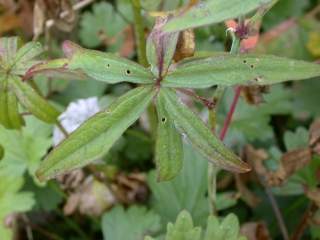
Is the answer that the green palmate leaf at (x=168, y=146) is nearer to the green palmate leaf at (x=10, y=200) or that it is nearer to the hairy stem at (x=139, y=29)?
the hairy stem at (x=139, y=29)

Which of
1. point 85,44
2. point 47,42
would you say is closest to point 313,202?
point 47,42

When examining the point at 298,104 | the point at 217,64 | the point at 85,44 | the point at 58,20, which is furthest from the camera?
the point at 85,44

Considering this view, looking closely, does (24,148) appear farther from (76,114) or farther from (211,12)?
(211,12)

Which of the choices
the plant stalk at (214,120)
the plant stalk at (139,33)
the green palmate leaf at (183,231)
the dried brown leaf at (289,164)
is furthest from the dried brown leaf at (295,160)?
the plant stalk at (139,33)

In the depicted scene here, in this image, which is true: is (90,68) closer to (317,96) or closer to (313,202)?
(313,202)

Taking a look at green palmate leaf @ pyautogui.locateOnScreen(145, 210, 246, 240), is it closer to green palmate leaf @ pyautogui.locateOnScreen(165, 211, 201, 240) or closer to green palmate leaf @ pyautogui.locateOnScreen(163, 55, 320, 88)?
green palmate leaf @ pyautogui.locateOnScreen(165, 211, 201, 240)
